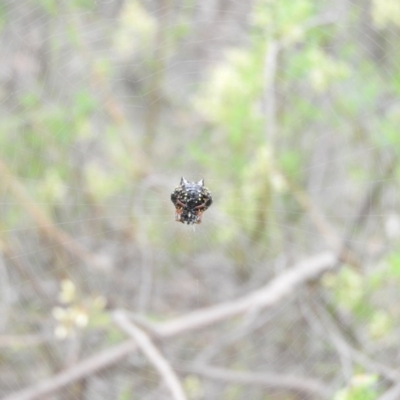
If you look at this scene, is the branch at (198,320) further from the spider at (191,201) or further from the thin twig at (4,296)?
the thin twig at (4,296)

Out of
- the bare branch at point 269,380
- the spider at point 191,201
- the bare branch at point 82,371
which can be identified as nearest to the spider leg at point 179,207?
the spider at point 191,201

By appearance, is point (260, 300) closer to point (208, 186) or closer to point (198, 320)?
point (198, 320)

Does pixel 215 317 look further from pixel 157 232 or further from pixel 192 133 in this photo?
pixel 192 133

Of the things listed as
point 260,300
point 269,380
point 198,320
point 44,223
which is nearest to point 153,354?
point 198,320

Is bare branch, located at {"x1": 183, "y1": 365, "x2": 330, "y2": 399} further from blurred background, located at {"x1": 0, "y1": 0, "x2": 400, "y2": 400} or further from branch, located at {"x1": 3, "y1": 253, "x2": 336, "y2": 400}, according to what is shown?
branch, located at {"x1": 3, "y1": 253, "x2": 336, "y2": 400}

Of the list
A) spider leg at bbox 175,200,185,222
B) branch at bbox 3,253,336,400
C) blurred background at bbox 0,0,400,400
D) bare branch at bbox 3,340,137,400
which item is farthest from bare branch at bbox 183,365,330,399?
spider leg at bbox 175,200,185,222

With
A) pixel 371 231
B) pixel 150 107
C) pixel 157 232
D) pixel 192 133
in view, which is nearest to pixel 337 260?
pixel 371 231
